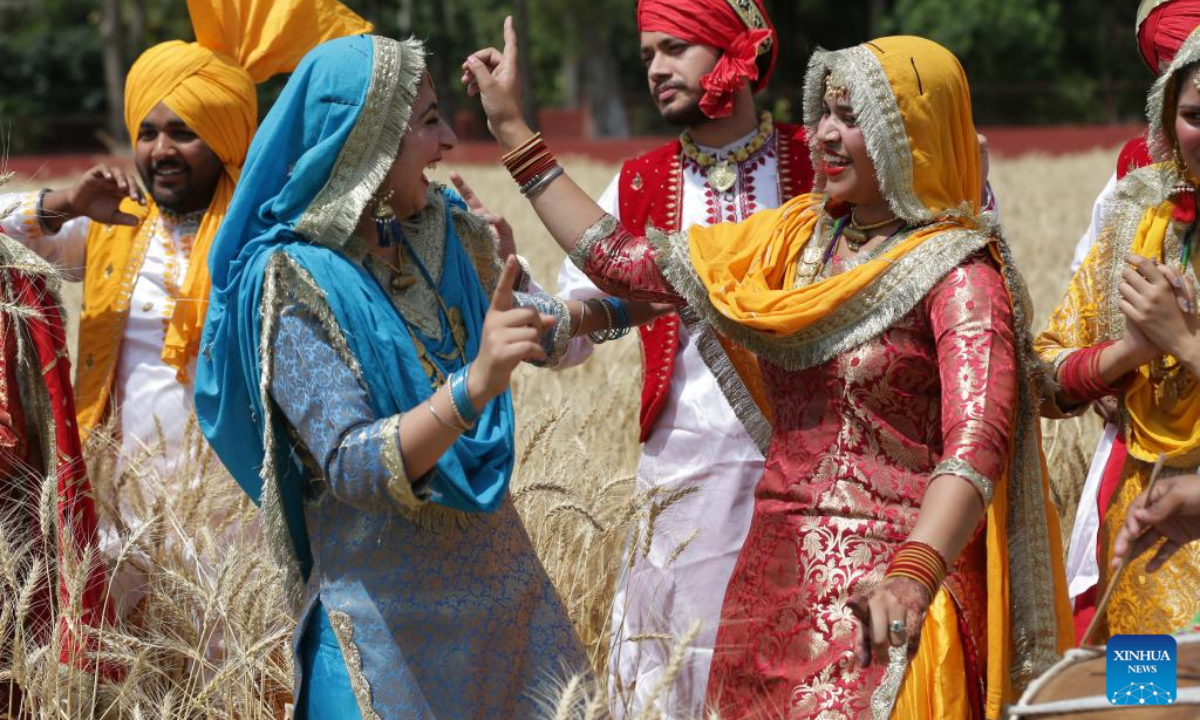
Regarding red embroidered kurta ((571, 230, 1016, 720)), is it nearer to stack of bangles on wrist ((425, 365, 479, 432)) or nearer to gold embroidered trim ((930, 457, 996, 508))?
gold embroidered trim ((930, 457, 996, 508))

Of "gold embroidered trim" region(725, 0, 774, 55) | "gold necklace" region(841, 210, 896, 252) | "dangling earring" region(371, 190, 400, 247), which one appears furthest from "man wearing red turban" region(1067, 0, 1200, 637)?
"dangling earring" region(371, 190, 400, 247)

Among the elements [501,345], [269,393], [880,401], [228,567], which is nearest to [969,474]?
[880,401]

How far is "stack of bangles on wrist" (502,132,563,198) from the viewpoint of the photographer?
120 inches

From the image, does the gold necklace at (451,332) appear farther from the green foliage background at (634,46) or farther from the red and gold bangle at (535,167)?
the green foliage background at (634,46)

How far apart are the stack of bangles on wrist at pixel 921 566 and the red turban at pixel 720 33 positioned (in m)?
1.90

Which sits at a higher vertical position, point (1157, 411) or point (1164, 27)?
point (1164, 27)

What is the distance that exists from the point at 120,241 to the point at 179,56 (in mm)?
534

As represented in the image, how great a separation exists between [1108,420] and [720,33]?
4.89 ft

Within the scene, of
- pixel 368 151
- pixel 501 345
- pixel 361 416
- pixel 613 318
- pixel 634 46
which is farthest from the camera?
pixel 634 46

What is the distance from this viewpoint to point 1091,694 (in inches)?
74.9

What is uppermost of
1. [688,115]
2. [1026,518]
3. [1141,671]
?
[688,115]

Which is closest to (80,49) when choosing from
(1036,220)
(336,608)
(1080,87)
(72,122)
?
(72,122)

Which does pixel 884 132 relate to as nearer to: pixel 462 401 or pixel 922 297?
pixel 922 297

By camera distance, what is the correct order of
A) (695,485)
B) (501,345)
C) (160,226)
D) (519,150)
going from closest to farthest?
(501,345)
(519,150)
(695,485)
(160,226)
